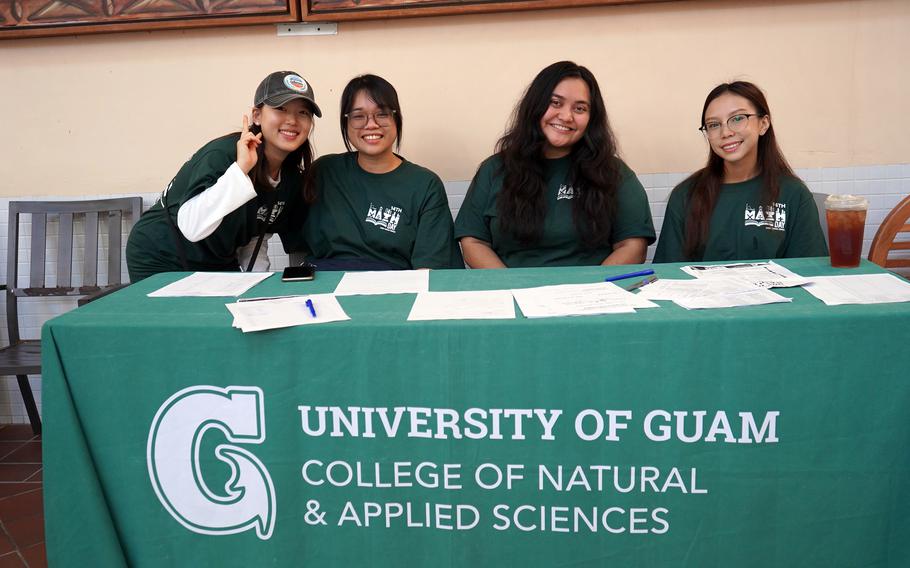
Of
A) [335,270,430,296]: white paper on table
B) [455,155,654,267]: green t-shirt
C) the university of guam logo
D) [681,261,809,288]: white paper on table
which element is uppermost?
[455,155,654,267]: green t-shirt

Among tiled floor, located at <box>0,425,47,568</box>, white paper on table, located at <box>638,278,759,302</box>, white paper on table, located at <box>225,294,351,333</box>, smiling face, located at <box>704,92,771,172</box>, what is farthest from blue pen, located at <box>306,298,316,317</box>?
smiling face, located at <box>704,92,771,172</box>

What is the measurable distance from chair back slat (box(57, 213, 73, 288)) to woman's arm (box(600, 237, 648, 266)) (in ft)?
7.25

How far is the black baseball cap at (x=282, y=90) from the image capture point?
2.17 m

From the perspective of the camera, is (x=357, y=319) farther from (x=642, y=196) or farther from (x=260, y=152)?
(x=642, y=196)

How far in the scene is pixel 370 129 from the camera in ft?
7.74

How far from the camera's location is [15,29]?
2836 mm

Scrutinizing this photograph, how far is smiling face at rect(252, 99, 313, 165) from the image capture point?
7.28 ft

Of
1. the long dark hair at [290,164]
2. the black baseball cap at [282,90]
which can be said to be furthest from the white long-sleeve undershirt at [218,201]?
the black baseball cap at [282,90]

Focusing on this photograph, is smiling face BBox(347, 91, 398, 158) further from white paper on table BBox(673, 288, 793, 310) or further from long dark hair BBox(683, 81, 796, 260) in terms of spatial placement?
white paper on table BBox(673, 288, 793, 310)

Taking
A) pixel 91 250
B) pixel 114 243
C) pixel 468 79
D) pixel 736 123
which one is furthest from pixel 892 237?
pixel 91 250

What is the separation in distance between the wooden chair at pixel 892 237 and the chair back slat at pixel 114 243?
3.03 meters

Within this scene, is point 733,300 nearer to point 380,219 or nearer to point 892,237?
point 380,219

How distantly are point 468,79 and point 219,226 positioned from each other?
4.06ft

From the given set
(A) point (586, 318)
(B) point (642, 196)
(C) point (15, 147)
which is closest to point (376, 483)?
(A) point (586, 318)
